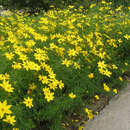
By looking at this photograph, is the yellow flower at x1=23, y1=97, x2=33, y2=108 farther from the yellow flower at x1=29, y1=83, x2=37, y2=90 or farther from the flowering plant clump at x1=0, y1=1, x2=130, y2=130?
the yellow flower at x1=29, y1=83, x2=37, y2=90

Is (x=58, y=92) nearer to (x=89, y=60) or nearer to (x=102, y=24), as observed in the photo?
(x=89, y=60)

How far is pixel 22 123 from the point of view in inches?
89.0

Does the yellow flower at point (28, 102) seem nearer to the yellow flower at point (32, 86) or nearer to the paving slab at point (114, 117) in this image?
the yellow flower at point (32, 86)

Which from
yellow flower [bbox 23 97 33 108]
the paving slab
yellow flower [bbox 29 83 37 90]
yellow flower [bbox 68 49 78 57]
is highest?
yellow flower [bbox 68 49 78 57]

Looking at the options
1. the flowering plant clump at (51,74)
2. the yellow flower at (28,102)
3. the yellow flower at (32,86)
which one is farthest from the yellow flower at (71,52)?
the yellow flower at (28,102)

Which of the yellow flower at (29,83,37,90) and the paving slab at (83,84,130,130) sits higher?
the yellow flower at (29,83,37,90)

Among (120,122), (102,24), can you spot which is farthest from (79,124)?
(102,24)

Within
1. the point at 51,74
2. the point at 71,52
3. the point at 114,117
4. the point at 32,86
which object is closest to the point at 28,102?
the point at 32,86

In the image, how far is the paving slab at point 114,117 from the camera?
9.68 feet

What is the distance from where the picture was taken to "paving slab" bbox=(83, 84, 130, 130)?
9.68 feet

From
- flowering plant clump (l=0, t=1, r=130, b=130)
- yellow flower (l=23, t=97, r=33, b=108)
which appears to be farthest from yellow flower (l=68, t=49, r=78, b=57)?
yellow flower (l=23, t=97, r=33, b=108)

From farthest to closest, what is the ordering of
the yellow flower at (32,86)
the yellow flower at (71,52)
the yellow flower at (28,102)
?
1. the yellow flower at (71,52)
2. the yellow flower at (32,86)
3. the yellow flower at (28,102)

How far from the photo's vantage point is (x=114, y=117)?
10.2 feet

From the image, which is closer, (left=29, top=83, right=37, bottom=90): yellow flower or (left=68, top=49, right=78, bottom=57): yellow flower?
(left=29, top=83, right=37, bottom=90): yellow flower
